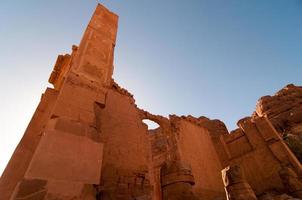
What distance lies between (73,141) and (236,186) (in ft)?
15.2

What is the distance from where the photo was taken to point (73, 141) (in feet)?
9.00

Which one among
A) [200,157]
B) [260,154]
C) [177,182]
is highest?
[200,157]

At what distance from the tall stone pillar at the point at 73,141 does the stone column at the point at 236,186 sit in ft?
13.5

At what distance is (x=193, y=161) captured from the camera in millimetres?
12992

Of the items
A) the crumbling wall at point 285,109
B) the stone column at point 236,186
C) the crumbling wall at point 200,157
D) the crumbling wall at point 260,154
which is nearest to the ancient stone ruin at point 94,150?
the stone column at point 236,186

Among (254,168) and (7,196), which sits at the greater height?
(254,168)

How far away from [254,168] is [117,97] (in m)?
11.0

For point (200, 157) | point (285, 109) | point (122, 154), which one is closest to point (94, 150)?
point (122, 154)

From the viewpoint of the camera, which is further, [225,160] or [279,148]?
[225,160]

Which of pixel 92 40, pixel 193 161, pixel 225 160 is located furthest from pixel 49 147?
pixel 225 160

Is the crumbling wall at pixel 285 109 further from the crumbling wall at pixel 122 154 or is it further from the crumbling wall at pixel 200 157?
the crumbling wall at pixel 122 154

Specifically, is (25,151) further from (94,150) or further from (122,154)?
(122,154)

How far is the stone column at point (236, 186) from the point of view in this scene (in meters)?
5.01

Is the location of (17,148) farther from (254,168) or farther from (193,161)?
(254,168)
